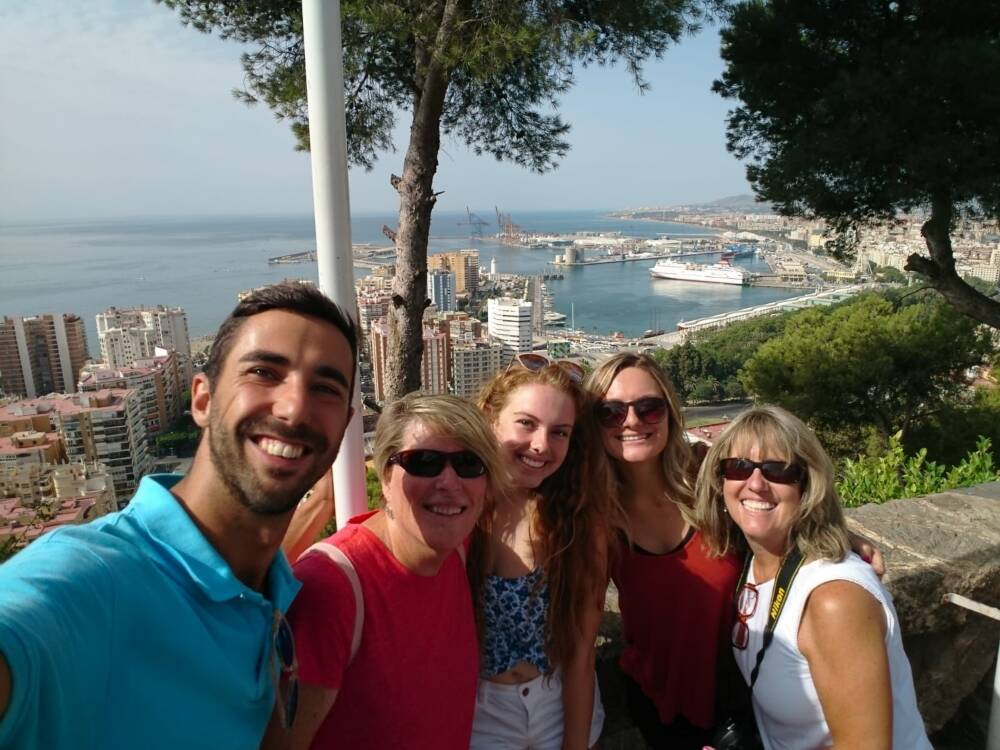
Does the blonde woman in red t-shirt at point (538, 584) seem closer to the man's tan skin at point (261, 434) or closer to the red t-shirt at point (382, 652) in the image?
the red t-shirt at point (382, 652)

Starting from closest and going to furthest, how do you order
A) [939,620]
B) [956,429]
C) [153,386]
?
[939,620] < [153,386] < [956,429]

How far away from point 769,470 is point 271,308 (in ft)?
3.51

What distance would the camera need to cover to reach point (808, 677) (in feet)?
3.94

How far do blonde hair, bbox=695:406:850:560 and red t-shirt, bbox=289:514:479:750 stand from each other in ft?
2.31

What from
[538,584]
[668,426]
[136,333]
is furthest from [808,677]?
[136,333]

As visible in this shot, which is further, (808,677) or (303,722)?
(808,677)

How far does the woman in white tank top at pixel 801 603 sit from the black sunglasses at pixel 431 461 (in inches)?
25.2

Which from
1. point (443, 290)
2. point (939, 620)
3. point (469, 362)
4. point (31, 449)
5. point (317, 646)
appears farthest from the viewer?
point (443, 290)

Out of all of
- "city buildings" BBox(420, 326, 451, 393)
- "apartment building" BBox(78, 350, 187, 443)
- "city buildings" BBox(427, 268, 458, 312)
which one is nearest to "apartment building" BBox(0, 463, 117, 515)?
"apartment building" BBox(78, 350, 187, 443)

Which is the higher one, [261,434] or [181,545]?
[261,434]

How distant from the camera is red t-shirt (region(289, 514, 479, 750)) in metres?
0.95

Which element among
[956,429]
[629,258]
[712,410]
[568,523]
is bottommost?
[712,410]

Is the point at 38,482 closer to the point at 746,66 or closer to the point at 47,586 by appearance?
the point at 47,586

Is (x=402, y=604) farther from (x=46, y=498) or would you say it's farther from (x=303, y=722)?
(x=46, y=498)
